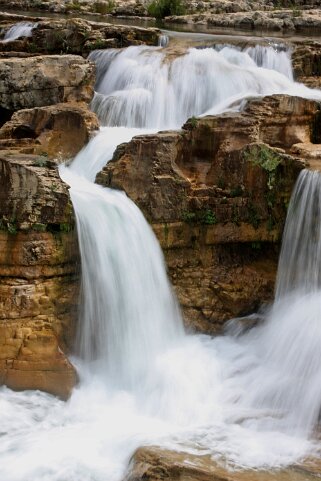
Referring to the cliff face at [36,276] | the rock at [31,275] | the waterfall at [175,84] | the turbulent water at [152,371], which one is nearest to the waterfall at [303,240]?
the turbulent water at [152,371]

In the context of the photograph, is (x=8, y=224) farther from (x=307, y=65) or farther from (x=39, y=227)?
(x=307, y=65)

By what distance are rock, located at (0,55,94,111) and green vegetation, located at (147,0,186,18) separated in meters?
14.3

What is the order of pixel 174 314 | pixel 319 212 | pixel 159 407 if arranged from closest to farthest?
1. pixel 159 407
2. pixel 319 212
3. pixel 174 314

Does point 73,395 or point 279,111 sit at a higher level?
point 279,111

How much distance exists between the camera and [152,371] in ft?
28.7

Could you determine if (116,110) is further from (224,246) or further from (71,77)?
(224,246)

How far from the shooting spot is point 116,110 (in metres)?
12.3

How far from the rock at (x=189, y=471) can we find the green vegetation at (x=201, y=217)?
3744 millimetres

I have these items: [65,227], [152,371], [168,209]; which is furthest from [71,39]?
[152,371]

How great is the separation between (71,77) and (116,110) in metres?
1.00

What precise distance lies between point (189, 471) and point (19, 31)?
1329 centimetres

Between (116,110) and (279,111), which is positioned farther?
(116,110)

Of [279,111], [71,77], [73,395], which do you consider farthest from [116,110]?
[73,395]

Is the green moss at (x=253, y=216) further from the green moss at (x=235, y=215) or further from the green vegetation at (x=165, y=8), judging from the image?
the green vegetation at (x=165, y=8)
